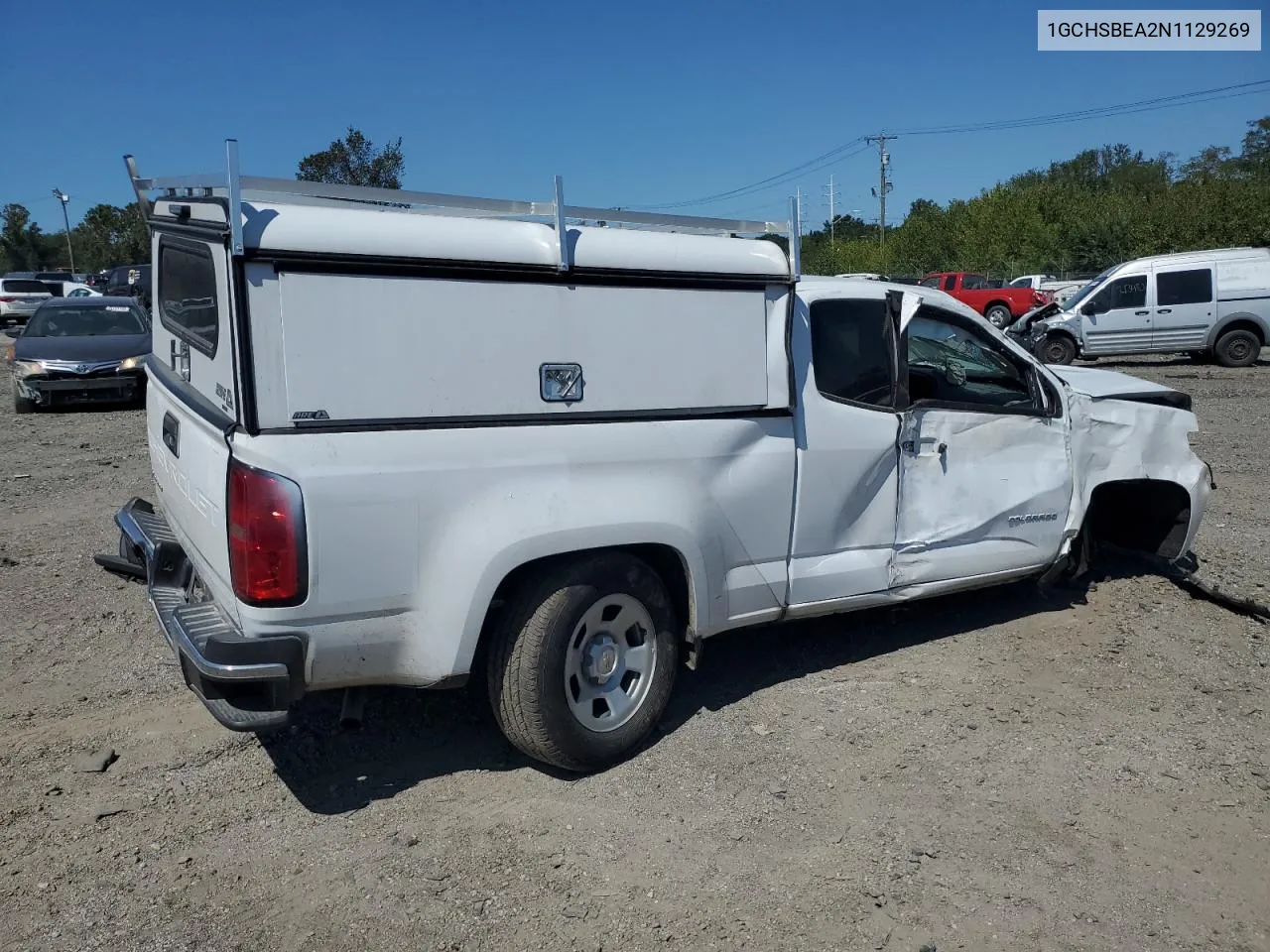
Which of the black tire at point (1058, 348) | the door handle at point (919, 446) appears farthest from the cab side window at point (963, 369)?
the black tire at point (1058, 348)

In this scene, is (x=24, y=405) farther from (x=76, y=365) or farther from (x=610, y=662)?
(x=610, y=662)

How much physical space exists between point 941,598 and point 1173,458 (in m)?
1.48

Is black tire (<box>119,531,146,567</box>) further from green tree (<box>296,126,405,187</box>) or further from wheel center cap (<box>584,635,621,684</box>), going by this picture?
green tree (<box>296,126,405,187</box>)

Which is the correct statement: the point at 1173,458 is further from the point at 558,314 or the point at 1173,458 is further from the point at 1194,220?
the point at 1194,220

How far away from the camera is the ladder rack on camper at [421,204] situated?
3654mm

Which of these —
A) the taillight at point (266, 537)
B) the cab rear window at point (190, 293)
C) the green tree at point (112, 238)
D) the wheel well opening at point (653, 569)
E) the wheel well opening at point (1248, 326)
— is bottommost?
the wheel well opening at point (653, 569)

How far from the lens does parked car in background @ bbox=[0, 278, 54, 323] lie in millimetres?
35938

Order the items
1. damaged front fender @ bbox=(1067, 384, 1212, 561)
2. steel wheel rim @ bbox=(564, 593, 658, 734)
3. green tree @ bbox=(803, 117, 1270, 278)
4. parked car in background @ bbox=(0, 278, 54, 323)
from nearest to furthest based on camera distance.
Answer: steel wheel rim @ bbox=(564, 593, 658, 734), damaged front fender @ bbox=(1067, 384, 1212, 561), parked car in background @ bbox=(0, 278, 54, 323), green tree @ bbox=(803, 117, 1270, 278)

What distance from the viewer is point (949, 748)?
4.55m

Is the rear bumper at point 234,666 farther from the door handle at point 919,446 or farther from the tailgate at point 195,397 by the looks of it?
the door handle at point 919,446

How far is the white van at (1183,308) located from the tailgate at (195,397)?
18.1 m

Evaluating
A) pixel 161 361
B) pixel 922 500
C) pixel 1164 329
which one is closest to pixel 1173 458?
pixel 922 500

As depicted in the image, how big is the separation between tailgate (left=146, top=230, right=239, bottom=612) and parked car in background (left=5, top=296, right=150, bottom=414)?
10.1 m

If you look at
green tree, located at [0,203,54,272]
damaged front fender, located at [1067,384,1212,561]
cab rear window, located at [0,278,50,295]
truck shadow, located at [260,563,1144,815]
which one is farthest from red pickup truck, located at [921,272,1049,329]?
green tree, located at [0,203,54,272]
